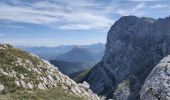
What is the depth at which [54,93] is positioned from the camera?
42531 mm

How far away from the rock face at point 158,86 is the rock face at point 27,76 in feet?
92.6

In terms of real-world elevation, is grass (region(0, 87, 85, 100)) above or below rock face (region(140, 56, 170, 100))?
below

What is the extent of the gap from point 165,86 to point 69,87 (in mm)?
36239

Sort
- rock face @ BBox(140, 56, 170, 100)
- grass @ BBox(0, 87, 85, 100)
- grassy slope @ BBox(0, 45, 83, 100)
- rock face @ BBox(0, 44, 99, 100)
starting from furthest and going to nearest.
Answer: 1. rock face @ BBox(0, 44, 99, 100)
2. grassy slope @ BBox(0, 45, 83, 100)
3. grass @ BBox(0, 87, 85, 100)
4. rock face @ BBox(140, 56, 170, 100)

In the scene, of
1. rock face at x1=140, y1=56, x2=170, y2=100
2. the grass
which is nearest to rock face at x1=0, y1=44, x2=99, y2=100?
the grass

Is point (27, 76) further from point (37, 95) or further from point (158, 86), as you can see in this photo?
point (158, 86)

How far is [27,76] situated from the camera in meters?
48.0

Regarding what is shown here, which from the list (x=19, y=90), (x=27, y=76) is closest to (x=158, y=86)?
(x=19, y=90)

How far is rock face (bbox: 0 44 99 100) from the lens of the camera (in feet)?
146

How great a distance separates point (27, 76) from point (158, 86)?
115 ft

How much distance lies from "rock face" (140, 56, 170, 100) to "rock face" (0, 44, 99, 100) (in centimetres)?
2821

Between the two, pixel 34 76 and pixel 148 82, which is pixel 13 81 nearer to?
pixel 34 76

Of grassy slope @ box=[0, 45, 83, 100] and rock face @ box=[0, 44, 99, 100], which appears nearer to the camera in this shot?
grassy slope @ box=[0, 45, 83, 100]

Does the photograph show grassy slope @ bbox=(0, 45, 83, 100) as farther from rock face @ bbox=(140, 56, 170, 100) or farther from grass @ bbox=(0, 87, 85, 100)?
rock face @ bbox=(140, 56, 170, 100)
